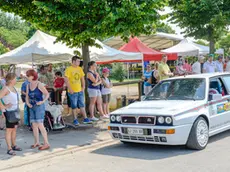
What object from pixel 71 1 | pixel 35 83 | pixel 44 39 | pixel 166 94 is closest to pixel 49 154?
pixel 35 83

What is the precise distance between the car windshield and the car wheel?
664 mm

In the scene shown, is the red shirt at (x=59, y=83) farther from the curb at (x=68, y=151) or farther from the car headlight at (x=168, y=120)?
the car headlight at (x=168, y=120)

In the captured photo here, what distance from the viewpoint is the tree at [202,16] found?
59.6 ft

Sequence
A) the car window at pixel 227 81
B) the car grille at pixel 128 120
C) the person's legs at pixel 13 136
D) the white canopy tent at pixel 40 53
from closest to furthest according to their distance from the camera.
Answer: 1. the car grille at pixel 128 120
2. the person's legs at pixel 13 136
3. the car window at pixel 227 81
4. the white canopy tent at pixel 40 53

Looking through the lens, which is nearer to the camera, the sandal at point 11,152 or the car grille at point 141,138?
the car grille at point 141,138

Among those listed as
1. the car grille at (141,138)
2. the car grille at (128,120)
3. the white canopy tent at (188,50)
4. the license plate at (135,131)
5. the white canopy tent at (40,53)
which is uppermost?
the white canopy tent at (188,50)

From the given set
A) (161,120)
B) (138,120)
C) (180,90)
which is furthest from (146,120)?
(180,90)

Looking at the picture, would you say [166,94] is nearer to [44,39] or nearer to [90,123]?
[90,123]

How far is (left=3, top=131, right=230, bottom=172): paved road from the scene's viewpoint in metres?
5.80

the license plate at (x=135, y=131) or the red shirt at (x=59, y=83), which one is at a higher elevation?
the red shirt at (x=59, y=83)

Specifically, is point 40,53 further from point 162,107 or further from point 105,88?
point 162,107

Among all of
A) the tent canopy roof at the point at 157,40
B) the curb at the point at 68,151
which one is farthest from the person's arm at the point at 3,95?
the tent canopy roof at the point at 157,40

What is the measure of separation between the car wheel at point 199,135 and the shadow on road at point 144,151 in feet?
0.48

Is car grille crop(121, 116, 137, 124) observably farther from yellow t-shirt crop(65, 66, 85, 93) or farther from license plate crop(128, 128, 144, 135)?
yellow t-shirt crop(65, 66, 85, 93)
